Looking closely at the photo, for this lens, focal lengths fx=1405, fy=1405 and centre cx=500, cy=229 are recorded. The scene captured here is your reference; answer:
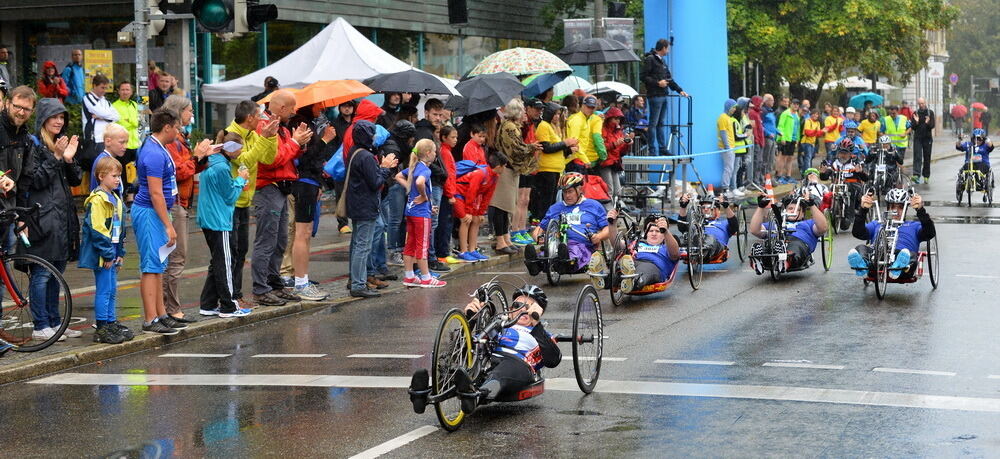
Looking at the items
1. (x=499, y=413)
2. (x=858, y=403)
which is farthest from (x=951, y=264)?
(x=499, y=413)

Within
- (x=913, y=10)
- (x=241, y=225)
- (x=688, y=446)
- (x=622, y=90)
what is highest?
(x=913, y=10)

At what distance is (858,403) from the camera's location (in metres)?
8.88

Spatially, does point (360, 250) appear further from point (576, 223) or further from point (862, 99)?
Result: point (862, 99)

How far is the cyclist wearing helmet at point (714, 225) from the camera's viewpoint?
52.0 ft

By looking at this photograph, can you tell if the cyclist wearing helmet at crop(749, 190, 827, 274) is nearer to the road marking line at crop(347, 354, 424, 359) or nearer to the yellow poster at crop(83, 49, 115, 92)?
the road marking line at crop(347, 354, 424, 359)

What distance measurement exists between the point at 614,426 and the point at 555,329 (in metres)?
3.78

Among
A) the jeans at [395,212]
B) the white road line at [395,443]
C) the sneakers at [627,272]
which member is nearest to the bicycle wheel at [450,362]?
the white road line at [395,443]

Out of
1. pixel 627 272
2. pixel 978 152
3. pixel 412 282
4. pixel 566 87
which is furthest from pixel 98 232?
pixel 978 152

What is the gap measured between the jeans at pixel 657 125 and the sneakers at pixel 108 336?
51.5ft

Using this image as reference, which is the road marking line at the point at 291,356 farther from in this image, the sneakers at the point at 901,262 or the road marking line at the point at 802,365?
the sneakers at the point at 901,262

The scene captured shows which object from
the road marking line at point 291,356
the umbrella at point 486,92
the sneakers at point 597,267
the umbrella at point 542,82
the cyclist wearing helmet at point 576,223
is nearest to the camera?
the road marking line at point 291,356

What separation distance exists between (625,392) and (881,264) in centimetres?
541

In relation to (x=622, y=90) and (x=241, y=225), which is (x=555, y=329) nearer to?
(x=241, y=225)

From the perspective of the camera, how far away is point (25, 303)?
11.2 meters
